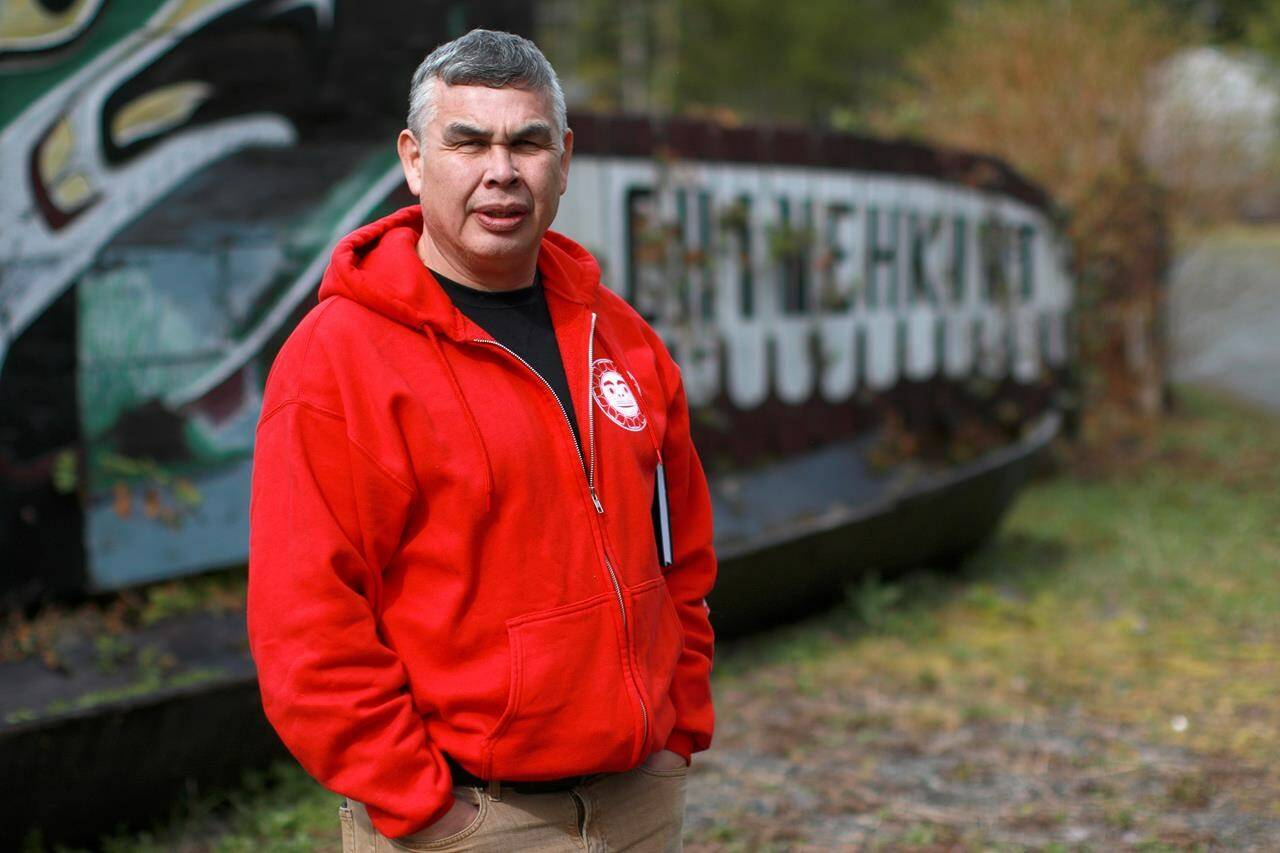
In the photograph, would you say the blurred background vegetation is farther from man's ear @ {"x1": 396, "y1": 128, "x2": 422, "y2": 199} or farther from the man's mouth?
the man's mouth

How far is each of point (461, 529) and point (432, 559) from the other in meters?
0.06

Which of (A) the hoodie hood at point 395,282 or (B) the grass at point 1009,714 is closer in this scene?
(A) the hoodie hood at point 395,282

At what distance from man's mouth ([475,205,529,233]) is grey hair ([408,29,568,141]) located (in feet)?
0.50

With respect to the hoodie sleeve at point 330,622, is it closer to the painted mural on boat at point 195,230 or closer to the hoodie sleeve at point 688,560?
the hoodie sleeve at point 688,560

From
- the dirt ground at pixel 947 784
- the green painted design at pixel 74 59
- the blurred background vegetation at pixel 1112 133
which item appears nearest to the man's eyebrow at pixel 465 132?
the dirt ground at pixel 947 784

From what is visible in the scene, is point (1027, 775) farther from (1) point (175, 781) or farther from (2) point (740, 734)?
(1) point (175, 781)

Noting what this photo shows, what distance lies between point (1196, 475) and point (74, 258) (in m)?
8.01

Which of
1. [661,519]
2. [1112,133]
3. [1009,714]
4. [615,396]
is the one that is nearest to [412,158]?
[615,396]

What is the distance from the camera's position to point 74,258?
5090mm

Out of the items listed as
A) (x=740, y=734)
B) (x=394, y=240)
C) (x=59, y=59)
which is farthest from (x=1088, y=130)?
(x=394, y=240)

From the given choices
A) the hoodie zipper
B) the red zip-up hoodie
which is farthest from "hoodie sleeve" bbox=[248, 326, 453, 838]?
the hoodie zipper

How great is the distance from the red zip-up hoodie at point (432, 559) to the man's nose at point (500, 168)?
0.18 m

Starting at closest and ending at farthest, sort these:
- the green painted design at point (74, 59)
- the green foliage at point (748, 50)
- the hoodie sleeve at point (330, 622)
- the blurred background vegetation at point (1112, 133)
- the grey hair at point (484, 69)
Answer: the hoodie sleeve at point (330, 622), the grey hair at point (484, 69), the green painted design at point (74, 59), the blurred background vegetation at point (1112, 133), the green foliage at point (748, 50)

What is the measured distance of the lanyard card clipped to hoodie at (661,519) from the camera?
8.07 feet
